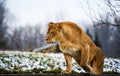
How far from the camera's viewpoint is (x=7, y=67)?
1576cm

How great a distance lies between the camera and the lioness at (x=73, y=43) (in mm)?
7230

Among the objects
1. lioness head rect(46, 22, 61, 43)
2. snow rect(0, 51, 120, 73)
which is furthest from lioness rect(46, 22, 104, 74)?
snow rect(0, 51, 120, 73)

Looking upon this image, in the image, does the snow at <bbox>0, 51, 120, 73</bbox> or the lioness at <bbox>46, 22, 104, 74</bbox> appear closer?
the lioness at <bbox>46, 22, 104, 74</bbox>

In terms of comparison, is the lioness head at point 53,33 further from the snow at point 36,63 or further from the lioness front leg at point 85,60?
the snow at point 36,63

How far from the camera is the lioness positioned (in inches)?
285

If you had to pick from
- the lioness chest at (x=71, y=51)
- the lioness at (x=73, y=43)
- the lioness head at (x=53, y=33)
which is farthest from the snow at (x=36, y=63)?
the lioness head at (x=53, y=33)

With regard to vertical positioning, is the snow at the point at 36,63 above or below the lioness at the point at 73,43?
below

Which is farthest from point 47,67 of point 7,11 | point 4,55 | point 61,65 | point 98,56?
point 7,11

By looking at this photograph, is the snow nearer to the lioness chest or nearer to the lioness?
the lioness

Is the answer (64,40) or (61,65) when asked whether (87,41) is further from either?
(61,65)

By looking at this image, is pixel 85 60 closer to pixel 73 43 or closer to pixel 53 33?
pixel 73 43

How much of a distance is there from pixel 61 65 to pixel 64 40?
1003 centimetres

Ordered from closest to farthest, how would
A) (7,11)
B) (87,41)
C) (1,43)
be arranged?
(87,41) < (1,43) < (7,11)

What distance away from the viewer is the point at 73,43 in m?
7.33
